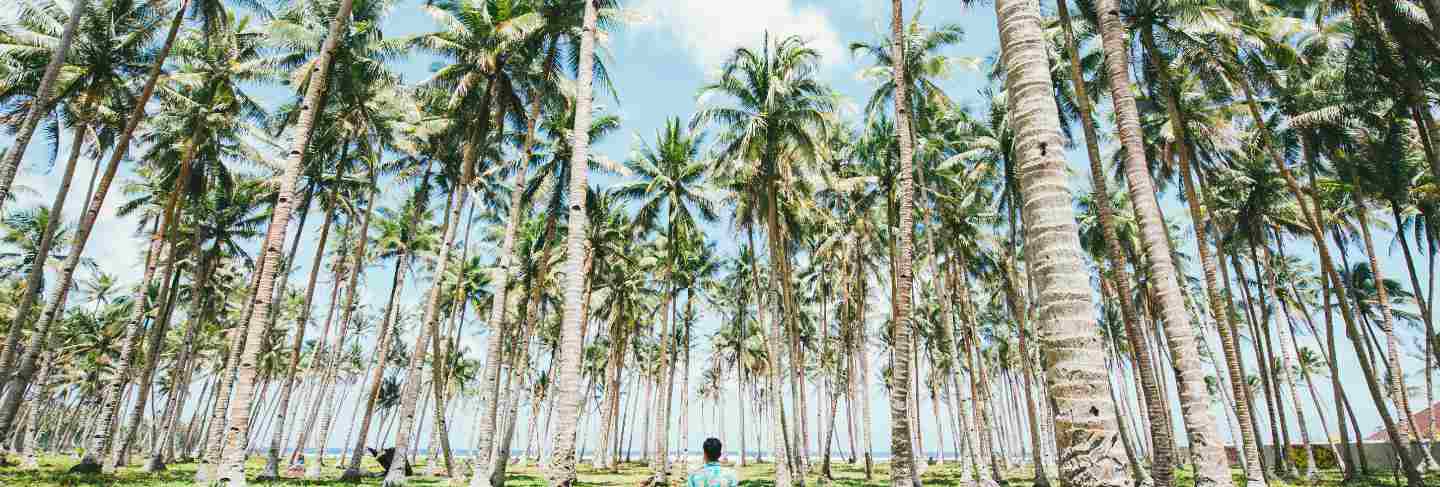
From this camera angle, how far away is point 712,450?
6344mm

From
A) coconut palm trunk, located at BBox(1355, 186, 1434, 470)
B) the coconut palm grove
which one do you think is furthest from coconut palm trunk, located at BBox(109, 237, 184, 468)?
coconut palm trunk, located at BBox(1355, 186, 1434, 470)

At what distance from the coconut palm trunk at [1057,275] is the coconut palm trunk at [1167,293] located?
21.2ft

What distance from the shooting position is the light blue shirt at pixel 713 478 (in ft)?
19.9

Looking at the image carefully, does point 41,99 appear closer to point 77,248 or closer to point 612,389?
point 77,248

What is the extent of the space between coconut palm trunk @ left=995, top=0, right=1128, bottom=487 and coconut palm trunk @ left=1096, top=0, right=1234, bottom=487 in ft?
21.2

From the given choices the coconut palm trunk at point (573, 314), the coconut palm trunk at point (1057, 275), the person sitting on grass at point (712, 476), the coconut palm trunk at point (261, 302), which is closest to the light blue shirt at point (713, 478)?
the person sitting on grass at point (712, 476)

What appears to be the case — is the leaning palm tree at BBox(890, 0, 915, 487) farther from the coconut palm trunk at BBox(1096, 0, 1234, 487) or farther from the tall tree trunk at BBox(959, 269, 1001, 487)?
the tall tree trunk at BBox(959, 269, 1001, 487)

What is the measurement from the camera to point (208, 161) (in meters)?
22.8

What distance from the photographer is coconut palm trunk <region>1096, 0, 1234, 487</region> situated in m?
8.89

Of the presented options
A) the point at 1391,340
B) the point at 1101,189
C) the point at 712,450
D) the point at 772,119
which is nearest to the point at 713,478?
the point at 712,450

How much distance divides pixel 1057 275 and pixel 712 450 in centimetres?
381

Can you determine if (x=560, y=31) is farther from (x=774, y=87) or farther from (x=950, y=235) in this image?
(x=950, y=235)

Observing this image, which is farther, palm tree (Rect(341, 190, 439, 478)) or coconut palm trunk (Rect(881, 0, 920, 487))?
palm tree (Rect(341, 190, 439, 478))

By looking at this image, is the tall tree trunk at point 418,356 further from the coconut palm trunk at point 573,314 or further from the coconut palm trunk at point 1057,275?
the coconut palm trunk at point 1057,275
